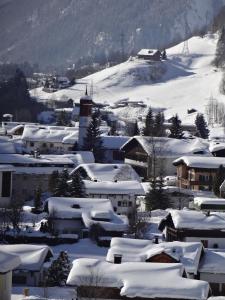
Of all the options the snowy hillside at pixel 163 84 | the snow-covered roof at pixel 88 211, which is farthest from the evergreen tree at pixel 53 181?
the snowy hillside at pixel 163 84

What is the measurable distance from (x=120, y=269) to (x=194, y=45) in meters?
101

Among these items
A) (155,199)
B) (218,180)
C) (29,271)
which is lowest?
(29,271)

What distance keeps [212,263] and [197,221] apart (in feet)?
11.8

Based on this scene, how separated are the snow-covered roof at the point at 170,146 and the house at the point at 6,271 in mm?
28227

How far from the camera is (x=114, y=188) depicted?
28594 mm

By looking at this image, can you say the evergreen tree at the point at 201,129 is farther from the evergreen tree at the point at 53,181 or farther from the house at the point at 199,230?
the house at the point at 199,230

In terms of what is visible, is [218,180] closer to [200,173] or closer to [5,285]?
[200,173]

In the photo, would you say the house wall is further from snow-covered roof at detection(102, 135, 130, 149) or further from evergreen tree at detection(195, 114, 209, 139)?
evergreen tree at detection(195, 114, 209, 139)

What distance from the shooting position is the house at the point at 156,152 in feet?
127

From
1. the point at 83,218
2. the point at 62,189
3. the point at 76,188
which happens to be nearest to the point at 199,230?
the point at 83,218

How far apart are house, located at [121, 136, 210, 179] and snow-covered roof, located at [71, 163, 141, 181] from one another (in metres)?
4.04

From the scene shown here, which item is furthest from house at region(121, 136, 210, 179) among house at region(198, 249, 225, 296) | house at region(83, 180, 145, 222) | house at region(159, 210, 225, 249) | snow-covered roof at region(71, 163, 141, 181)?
house at region(198, 249, 225, 296)

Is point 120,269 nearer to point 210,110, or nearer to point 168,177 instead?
point 168,177

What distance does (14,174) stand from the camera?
1280 inches
